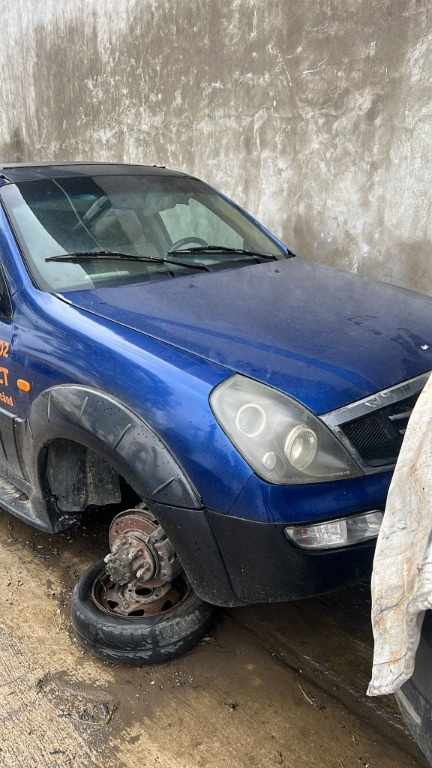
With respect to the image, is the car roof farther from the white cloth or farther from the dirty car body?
the white cloth

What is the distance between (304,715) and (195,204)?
2.73 meters

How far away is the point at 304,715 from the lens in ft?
7.37

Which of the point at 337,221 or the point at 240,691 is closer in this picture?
the point at 240,691

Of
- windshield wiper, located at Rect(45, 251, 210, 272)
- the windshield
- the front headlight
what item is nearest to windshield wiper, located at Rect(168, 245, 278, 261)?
the windshield

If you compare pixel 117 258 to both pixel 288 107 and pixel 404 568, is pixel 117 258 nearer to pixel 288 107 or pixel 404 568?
pixel 404 568

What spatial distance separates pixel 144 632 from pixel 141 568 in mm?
237

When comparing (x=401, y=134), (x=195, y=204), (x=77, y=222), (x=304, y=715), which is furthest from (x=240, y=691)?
(x=401, y=134)

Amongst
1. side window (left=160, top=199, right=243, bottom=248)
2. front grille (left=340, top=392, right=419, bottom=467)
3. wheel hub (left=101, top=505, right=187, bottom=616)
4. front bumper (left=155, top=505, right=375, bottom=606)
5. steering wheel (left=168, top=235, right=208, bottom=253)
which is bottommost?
wheel hub (left=101, top=505, right=187, bottom=616)

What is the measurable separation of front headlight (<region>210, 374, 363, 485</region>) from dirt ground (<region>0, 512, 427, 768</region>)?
0.91 metres

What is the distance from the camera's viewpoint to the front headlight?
6.51 ft

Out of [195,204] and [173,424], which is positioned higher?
[195,204]

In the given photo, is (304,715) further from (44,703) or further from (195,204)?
(195,204)

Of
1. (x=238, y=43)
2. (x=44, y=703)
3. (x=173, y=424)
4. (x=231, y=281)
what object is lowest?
(x=44, y=703)

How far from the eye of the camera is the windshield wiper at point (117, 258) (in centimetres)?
290
